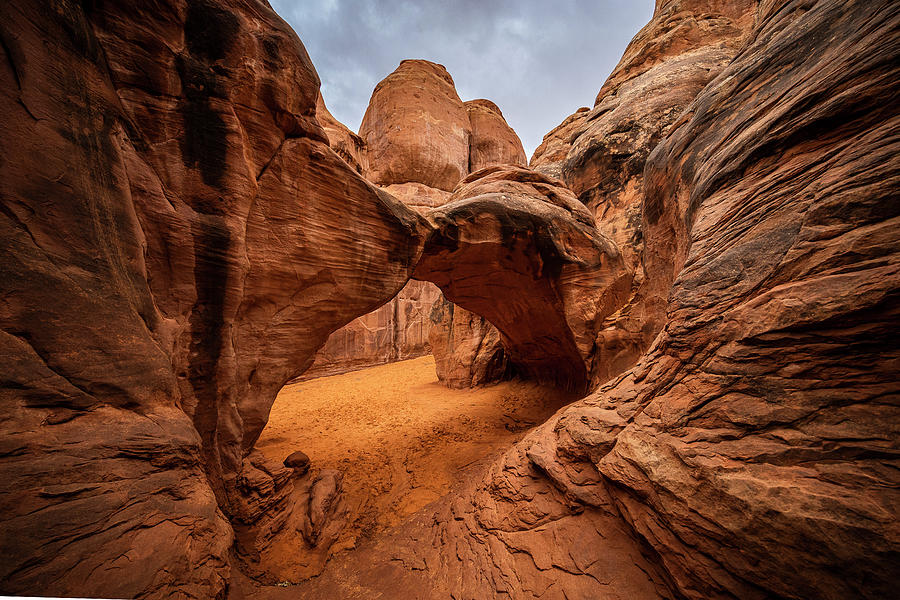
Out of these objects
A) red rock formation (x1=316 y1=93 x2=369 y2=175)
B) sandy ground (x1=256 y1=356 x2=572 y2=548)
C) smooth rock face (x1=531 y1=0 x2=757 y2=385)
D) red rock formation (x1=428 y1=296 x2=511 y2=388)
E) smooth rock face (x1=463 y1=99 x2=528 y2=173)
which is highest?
smooth rock face (x1=463 y1=99 x2=528 y2=173)

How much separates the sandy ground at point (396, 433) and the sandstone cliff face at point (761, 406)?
0.92m

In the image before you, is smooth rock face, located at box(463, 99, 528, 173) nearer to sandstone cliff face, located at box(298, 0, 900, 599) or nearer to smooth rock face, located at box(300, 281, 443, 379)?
smooth rock face, located at box(300, 281, 443, 379)

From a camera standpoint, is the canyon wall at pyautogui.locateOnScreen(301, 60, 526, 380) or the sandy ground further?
the canyon wall at pyautogui.locateOnScreen(301, 60, 526, 380)

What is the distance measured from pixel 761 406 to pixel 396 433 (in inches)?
204

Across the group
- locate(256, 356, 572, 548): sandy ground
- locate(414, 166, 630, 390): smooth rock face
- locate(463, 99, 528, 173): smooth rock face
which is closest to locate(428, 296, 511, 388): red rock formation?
locate(256, 356, 572, 548): sandy ground

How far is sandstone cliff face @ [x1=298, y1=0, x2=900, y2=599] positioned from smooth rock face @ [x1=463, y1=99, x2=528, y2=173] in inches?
672

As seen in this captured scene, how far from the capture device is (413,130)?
14836 mm

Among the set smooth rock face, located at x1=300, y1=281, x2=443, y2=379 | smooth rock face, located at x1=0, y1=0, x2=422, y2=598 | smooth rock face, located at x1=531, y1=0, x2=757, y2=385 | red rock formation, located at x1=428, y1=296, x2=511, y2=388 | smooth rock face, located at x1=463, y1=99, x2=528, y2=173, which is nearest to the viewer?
smooth rock face, located at x1=0, y1=0, x2=422, y2=598

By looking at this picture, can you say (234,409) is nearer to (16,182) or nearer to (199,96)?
(16,182)

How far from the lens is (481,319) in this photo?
28.7ft

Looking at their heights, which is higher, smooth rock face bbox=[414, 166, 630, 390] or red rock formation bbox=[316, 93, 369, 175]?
red rock formation bbox=[316, 93, 369, 175]

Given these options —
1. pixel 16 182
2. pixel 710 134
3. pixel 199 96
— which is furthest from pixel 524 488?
pixel 199 96

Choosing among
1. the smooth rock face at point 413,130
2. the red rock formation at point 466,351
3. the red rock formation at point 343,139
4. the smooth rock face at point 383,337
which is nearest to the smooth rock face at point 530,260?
the red rock formation at point 466,351

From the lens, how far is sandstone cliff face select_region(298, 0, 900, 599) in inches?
46.1
